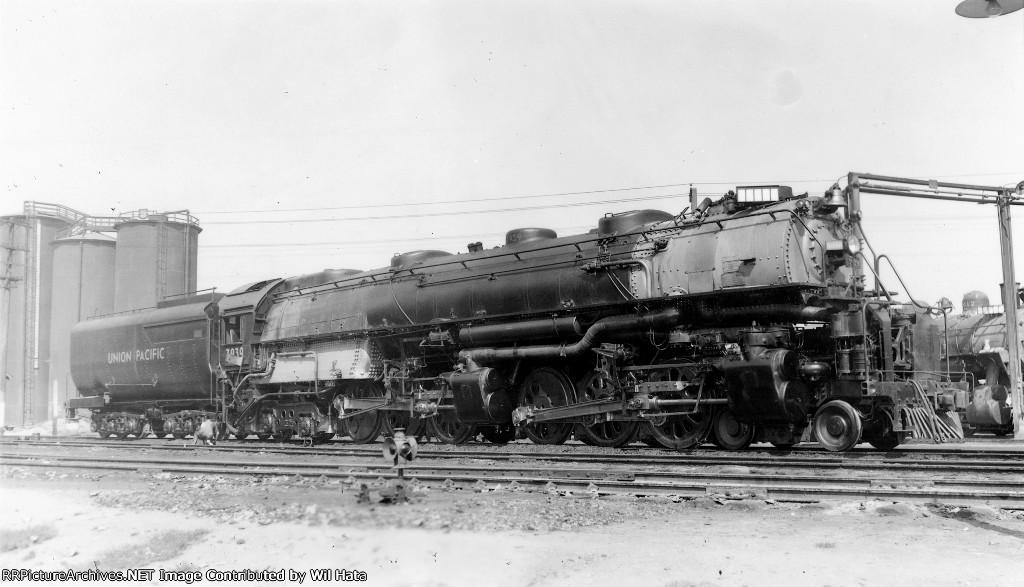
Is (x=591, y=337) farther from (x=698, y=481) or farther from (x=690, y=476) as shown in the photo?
(x=698, y=481)

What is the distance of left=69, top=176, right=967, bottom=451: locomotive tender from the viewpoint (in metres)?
12.1

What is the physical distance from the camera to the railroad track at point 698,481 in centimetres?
877

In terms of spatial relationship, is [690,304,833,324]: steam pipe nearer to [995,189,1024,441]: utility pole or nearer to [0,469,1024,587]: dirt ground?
[0,469,1024,587]: dirt ground

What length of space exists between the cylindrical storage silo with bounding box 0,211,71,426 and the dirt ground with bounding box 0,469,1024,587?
105ft

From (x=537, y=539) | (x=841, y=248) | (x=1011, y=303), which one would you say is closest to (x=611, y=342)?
(x=841, y=248)

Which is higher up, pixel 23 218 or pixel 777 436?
pixel 23 218

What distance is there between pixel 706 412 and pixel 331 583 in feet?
30.5

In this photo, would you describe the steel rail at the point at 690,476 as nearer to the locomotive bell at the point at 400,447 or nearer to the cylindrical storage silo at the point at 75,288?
the locomotive bell at the point at 400,447

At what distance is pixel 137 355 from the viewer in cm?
2359

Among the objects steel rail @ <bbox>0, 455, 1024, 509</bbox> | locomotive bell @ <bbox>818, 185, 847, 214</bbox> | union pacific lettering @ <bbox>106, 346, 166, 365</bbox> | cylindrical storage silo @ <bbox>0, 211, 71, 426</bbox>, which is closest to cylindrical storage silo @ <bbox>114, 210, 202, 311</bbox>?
cylindrical storage silo @ <bbox>0, 211, 71, 426</bbox>

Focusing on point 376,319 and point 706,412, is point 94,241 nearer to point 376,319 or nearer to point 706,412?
point 376,319

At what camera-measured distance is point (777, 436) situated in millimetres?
13242

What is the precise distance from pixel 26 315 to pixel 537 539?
118 ft

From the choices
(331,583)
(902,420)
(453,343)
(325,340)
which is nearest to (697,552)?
(331,583)
